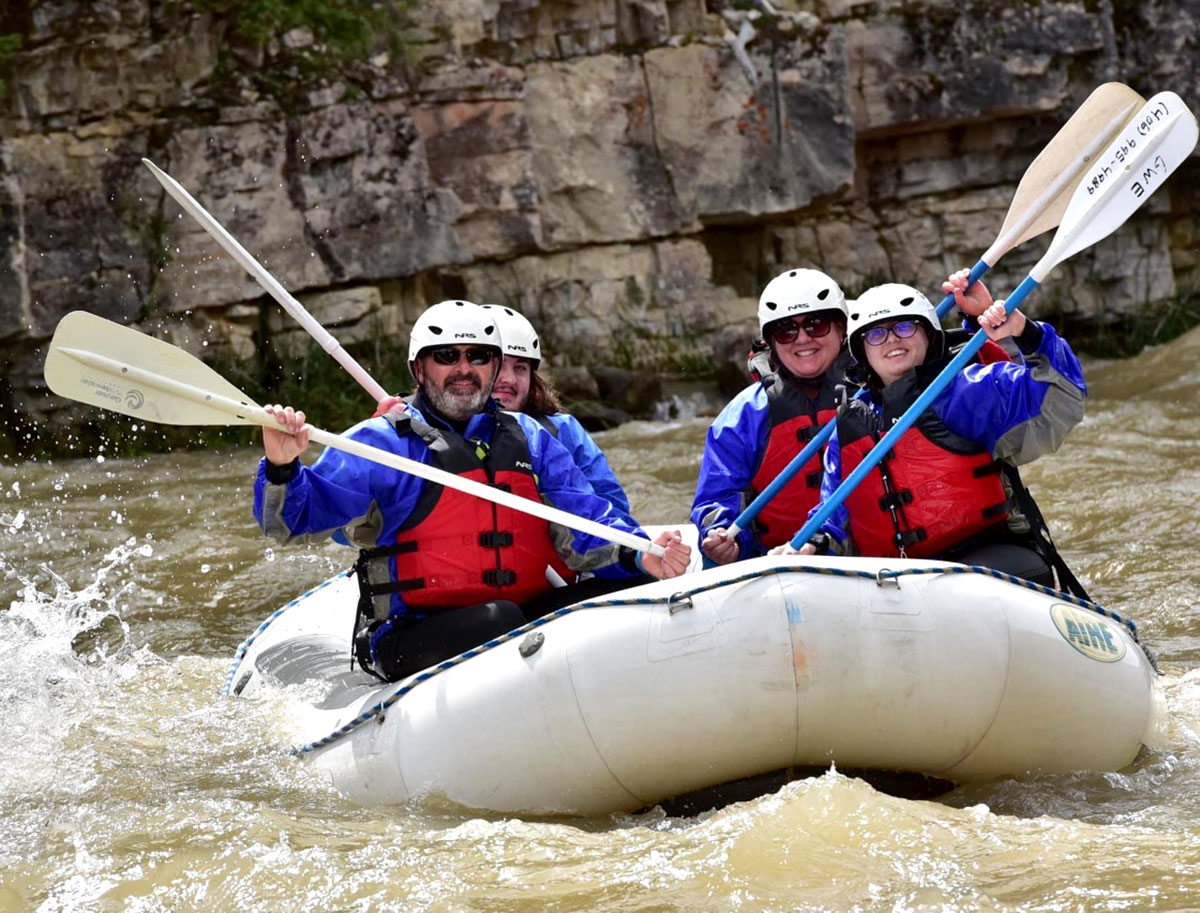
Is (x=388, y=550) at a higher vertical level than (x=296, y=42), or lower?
lower

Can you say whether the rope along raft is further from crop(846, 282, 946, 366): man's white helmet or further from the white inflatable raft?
crop(846, 282, 946, 366): man's white helmet

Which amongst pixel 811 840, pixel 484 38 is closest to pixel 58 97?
pixel 484 38

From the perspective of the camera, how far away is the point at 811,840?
3.12 metres

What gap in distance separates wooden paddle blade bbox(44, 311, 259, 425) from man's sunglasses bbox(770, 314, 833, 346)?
1633 mm

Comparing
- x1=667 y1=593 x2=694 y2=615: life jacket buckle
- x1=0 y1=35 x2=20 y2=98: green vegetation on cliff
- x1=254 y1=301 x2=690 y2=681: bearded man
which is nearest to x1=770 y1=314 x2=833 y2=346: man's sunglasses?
x1=254 y1=301 x2=690 y2=681: bearded man

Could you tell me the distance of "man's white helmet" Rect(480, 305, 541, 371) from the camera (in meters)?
5.20

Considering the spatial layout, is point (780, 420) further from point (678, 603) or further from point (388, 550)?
point (678, 603)

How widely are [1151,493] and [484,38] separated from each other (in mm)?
5813

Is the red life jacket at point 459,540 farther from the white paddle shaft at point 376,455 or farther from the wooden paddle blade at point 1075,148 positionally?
the wooden paddle blade at point 1075,148

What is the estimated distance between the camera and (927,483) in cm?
421

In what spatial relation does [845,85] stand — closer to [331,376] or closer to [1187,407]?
[1187,407]

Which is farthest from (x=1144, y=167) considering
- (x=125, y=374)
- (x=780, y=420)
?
(x=125, y=374)

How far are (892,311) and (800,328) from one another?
A: 56cm

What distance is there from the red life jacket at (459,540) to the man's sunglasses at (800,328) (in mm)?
1003
